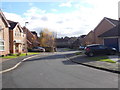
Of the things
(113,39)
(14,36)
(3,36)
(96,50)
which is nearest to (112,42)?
(113,39)

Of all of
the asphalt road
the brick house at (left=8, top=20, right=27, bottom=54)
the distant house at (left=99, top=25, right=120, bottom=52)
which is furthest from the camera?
the brick house at (left=8, top=20, right=27, bottom=54)

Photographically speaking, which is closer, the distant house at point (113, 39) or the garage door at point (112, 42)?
the distant house at point (113, 39)

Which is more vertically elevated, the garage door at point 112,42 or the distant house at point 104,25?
the distant house at point 104,25

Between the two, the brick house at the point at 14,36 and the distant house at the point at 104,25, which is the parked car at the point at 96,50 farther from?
the brick house at the point at 14,36

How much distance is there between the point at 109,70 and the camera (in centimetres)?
1048

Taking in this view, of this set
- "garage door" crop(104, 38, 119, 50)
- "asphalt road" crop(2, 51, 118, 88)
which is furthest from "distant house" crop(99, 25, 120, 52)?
"asphalt road" crop(2, 51, 118, 88)

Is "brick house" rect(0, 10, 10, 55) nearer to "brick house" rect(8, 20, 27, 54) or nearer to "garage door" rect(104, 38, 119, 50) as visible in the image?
"brick house" rect(8, 20, 27, 54)

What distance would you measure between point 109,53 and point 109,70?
1081 centimetres

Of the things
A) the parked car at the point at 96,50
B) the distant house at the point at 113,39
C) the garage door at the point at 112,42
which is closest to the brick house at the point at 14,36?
the parked car at the point at 96,50

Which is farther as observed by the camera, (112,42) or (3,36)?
(3,36)

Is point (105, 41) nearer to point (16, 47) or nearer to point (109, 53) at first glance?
point (109, 53)

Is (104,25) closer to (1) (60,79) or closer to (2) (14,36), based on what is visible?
(2) (14,36)

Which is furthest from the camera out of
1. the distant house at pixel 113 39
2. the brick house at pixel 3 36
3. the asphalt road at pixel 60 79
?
the brick house at pixel 3 36

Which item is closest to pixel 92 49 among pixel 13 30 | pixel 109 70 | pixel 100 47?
pixel 100 47
